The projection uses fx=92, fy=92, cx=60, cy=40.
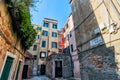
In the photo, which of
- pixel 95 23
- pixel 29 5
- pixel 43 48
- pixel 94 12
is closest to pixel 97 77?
pixel 95 23

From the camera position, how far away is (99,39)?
4.70 metres

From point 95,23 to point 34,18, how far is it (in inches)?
129

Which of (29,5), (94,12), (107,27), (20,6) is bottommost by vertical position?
(107,27)

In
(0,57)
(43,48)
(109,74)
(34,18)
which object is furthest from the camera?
(43,48)

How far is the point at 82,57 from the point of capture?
20.7ft

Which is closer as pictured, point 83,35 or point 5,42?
point 5,42

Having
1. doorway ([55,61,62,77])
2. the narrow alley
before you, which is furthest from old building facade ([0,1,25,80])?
doorway ([55,61,62,77])

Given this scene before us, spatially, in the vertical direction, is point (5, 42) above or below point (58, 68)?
above

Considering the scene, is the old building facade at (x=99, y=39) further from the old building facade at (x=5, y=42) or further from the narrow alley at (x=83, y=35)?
the old building facade at (x=5, y=42)

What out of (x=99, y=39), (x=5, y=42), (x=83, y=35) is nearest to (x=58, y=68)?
(x=83, y=35)

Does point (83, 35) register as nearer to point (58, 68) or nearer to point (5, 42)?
point (5, 42)

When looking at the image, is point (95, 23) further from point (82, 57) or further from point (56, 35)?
point (56, 35)

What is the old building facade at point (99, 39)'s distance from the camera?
3777mm

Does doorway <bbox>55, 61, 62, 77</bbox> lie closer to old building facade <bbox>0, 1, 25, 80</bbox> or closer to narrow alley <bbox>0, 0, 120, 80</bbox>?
narrow alley <bbox>0, 0, 120, 80</bbox>
